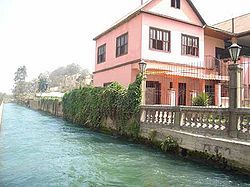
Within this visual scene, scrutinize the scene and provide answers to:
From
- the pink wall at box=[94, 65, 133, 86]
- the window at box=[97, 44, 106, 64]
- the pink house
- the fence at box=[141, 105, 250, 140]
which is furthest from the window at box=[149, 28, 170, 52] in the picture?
the fence at box=[141, 105, 250, 140]

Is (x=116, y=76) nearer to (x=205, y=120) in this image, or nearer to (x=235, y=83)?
(x=205, y=120)

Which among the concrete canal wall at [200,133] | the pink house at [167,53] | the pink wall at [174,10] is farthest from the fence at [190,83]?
the concrete canal wall at [200,133]

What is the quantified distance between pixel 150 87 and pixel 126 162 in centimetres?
1134

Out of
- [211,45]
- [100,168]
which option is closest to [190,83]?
[211,45]

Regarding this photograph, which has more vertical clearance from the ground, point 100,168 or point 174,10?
point 174,10

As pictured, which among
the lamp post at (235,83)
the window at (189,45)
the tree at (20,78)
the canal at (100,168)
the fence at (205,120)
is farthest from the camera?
the tree at (20,78)

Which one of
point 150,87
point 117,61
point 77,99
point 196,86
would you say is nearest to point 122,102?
point 150,87

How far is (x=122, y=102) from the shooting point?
17078 mm

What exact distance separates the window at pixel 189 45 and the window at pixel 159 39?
62.2 inches

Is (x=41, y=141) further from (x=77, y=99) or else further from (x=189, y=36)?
(x=189, y=36)

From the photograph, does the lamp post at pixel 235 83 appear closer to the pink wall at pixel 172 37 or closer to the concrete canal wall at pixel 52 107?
the pink wall at pixel 172 37

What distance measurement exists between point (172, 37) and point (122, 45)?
4.20 meters

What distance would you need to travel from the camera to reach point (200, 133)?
1072 centimetres

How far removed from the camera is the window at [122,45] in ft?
71.1
